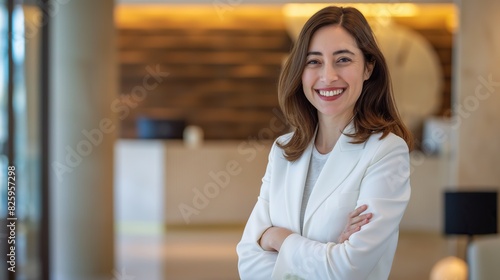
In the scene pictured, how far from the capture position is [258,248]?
1735mm

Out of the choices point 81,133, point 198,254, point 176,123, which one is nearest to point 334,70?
point 81,133

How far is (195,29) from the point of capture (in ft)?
39.7

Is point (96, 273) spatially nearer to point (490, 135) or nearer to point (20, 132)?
point (20, 132)

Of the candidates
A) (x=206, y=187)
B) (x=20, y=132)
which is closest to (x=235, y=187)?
(x=206, y=187)

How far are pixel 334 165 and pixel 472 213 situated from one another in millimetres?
1385

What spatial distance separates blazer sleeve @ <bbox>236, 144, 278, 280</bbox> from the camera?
171 cm

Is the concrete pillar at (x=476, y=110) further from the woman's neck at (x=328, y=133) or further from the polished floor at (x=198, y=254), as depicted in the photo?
the woman's neck at (x=328, y=133)

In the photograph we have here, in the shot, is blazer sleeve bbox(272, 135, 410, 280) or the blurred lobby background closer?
blazer sleeve bbox(272, 135, 410, 280)

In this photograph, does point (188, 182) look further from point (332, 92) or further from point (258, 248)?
point (332, 92)

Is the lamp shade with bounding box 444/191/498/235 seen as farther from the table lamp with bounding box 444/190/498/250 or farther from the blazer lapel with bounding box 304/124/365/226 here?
the blazer lapel with bounding box 304/124/365/226

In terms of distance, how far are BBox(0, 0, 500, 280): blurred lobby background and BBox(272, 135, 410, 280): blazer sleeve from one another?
604mm

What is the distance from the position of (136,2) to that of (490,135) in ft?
19.3

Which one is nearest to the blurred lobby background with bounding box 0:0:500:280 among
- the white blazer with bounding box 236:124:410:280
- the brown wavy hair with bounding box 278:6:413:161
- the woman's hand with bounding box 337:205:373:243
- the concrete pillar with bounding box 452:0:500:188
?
the concrete pillar with bounding box 452:0:500:188

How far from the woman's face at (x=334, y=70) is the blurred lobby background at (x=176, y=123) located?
1.60 ft
